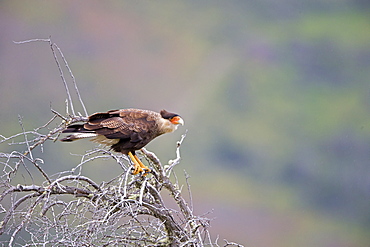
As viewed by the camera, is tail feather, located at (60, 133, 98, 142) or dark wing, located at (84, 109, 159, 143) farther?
dark wing, located at (84, 109, 159, 143)

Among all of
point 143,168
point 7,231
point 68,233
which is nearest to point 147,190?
point 143,168

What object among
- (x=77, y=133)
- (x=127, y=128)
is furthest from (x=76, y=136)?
(x=127, y=128)

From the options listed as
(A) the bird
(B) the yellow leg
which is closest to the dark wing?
(A) the bird

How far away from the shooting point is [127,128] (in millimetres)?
3357

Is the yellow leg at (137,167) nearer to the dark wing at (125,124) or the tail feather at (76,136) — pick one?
the dark wing at (125,124)

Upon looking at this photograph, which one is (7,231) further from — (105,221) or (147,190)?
(147,190)

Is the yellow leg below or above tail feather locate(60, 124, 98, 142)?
below

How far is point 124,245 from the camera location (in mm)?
3168

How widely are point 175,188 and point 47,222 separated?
115 centimetres

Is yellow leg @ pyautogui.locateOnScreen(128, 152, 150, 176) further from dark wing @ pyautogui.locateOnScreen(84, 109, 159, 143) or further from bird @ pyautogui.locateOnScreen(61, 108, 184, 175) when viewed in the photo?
dark wing @ pyautogui.locateOnScreen(84, 109, 159, 143)

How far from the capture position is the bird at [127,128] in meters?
3.26

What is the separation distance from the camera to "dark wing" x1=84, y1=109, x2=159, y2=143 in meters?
3.29

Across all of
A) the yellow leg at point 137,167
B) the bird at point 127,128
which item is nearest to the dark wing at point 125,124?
the bird at point 127,128

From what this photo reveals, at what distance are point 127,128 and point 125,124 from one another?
51 mm
